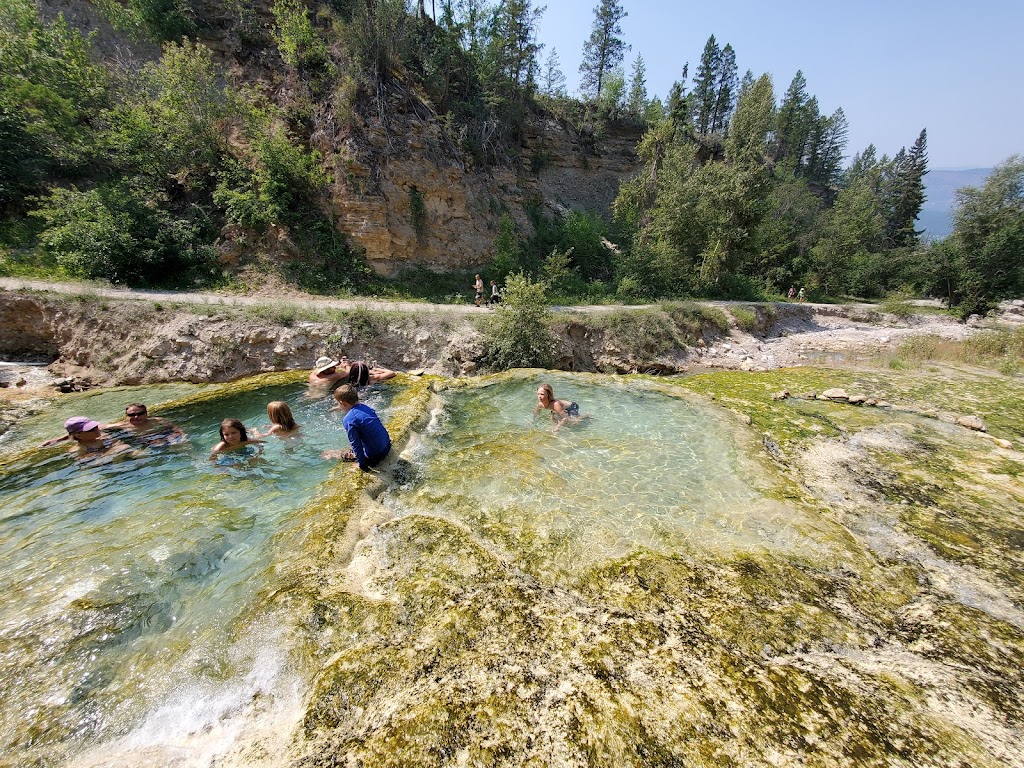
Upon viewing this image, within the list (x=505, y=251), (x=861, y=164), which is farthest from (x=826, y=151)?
(x=505, y=251)

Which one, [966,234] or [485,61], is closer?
[485,61]

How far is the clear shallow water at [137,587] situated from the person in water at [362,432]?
3.03 feet

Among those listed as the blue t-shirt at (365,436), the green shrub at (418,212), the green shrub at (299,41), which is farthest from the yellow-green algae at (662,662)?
the green shrub at (299,41)

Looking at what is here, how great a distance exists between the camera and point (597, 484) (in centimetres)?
682

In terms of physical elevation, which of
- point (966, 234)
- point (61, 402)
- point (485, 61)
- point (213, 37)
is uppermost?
point (485, 61)

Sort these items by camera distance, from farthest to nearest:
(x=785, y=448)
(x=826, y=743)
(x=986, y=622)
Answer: (x=785, y=448)
(x=986, y=622)
(x=826, y=743)

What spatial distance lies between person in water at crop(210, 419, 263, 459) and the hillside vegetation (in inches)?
505

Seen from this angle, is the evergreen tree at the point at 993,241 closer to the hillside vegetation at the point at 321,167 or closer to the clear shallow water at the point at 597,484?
the hillside vegetation at the point at 321,167

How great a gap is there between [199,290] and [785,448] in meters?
21.6

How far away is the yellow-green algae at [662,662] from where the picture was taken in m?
2.97

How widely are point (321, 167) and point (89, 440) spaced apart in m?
16.2

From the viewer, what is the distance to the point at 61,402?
406 inches

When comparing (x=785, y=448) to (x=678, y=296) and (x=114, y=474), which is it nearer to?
(x=114, y=474)

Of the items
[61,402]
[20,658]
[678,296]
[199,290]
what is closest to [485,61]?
[678,296]
